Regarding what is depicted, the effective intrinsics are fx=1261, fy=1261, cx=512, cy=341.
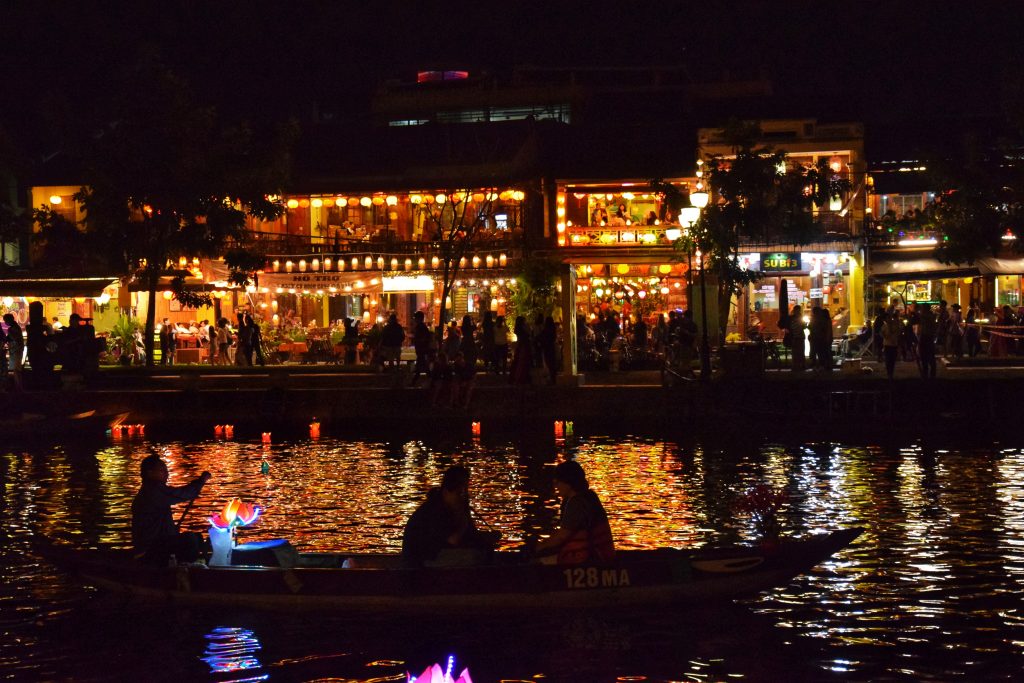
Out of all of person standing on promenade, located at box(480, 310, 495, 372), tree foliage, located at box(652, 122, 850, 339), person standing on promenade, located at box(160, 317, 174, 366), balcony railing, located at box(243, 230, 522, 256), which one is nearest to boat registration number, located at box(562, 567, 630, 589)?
person standing on promenade, located at box(480, 310, 495, 372)

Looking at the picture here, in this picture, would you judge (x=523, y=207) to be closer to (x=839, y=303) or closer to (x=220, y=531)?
(x=839, y=303)

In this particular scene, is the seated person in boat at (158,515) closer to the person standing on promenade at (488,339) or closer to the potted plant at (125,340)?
the person standing on promenade at (488,339)

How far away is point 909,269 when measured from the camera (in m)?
41.2

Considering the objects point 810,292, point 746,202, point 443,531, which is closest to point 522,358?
point 746,202

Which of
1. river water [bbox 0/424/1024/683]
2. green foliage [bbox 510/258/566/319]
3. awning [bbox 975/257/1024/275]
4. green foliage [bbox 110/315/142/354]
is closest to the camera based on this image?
river water [bbox 0/424/1024/683]

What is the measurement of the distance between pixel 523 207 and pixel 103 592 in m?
29.9

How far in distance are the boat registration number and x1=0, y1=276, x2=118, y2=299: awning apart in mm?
30580

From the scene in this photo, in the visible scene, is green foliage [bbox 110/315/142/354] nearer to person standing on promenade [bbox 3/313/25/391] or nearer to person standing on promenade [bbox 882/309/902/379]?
person standing on promenade [bbox 3/313/25/391]

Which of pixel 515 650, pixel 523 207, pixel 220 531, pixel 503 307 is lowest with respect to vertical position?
pixel 515 650

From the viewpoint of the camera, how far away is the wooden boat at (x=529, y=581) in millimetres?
11859

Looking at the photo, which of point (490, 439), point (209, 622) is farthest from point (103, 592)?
point (490, 439)

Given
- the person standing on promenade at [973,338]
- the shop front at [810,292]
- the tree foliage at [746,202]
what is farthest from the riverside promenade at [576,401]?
the shop front at [810,292]

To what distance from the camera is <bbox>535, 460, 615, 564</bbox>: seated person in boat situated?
38.3 ft

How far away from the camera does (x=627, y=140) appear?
4275cm
